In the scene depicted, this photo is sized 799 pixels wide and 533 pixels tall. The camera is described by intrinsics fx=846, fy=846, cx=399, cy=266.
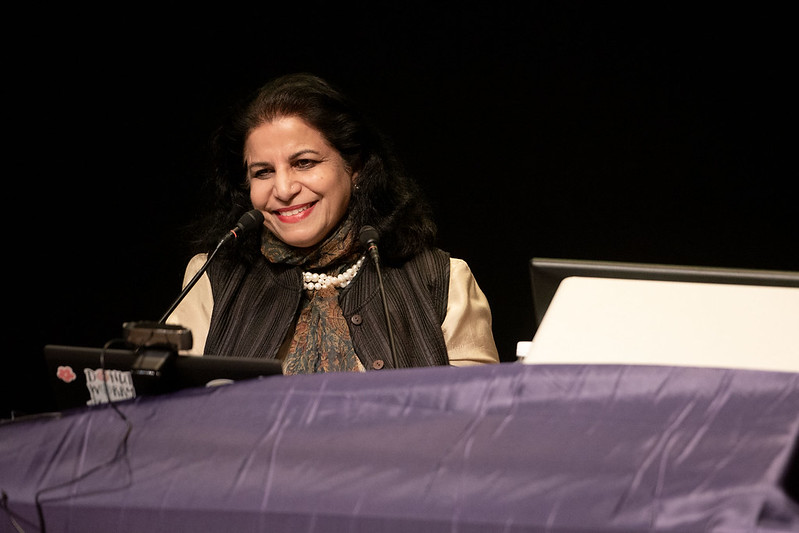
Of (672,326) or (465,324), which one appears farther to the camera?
(465,324)

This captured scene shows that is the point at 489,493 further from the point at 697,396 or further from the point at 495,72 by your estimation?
the point at 495,72

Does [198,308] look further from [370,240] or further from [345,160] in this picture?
[370,240]

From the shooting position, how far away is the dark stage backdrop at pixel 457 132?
2328 mm

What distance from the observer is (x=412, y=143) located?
8.43 ft

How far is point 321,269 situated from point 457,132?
0.70 m

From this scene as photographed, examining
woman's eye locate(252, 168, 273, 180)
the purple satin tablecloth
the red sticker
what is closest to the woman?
woman's eye locate(252, 168, 273, 180)

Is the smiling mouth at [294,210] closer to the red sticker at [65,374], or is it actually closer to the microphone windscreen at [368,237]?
the microphone windscreen at [368,237]

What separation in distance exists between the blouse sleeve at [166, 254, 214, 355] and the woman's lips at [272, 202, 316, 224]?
0.89 feet

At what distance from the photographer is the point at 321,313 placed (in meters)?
2.06

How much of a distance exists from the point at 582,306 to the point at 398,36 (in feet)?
5.54

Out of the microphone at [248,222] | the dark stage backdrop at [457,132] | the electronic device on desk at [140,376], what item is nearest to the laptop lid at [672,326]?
the electronic device on desk at [140,376]

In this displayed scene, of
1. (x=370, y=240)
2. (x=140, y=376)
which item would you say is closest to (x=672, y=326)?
(x=140, y=376)

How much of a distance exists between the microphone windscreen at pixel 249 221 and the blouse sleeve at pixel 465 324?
54cm

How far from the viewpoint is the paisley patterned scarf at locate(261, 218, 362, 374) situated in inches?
78.0
